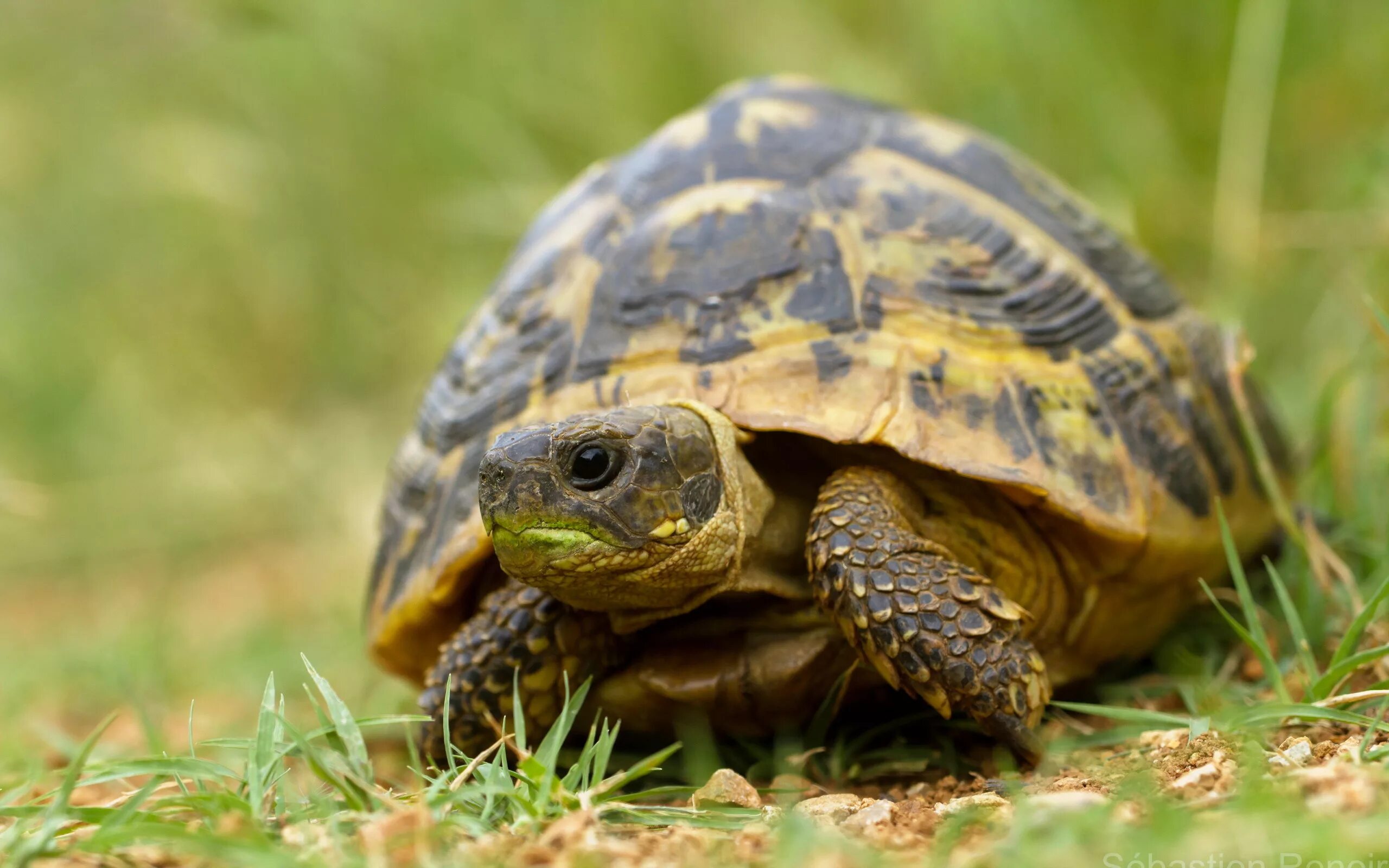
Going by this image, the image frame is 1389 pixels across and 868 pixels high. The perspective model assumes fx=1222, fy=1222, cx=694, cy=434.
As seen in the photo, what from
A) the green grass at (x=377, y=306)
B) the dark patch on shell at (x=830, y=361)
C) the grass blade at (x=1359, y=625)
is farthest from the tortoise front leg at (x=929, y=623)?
the grass blade at (x=1359, y=625)

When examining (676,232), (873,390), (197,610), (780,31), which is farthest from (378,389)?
(873,390)

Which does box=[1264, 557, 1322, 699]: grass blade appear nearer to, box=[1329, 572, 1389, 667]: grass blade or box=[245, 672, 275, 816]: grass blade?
box=[1329, 572, 1389, 667]: grass blade

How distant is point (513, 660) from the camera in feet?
9.04

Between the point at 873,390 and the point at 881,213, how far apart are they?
0.62 meters

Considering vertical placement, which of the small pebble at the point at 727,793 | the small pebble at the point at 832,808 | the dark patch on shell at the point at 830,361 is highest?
the dark patch on shell at the point at 830,361

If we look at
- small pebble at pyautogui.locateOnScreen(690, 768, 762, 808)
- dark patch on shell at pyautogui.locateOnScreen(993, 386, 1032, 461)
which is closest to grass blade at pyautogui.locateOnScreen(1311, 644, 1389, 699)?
dark patch on shell at pyautogui.locateOnScreen(993, 386, 1032, 461)

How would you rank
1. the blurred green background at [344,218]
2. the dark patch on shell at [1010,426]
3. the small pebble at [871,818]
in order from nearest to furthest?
1. the small pebble at [871,818]
2. the dark patch on shell at [1010,426]
3. the blurred green background at [344,218]

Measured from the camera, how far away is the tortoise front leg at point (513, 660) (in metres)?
2.76

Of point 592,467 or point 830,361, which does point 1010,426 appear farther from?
point 592,467

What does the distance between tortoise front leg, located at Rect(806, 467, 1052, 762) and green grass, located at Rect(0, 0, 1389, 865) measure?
0.23 metres

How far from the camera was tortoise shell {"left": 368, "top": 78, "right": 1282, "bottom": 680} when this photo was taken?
276 cm

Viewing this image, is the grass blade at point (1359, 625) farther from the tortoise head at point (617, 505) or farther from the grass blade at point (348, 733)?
the grass blade at point (348, 733)

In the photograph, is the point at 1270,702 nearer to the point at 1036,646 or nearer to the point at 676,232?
the point at 1036,646

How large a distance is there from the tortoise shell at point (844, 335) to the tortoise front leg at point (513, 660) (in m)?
0.20
